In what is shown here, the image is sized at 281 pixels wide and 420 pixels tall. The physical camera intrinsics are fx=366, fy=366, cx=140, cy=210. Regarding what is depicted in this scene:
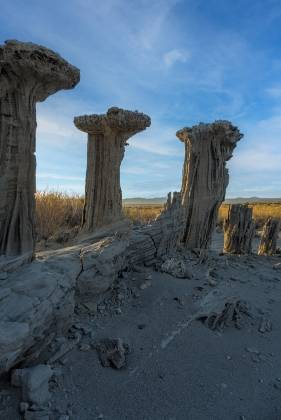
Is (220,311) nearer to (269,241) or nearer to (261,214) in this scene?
(269,241)

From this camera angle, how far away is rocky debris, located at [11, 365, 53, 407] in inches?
104

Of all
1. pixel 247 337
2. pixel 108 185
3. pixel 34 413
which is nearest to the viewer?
pixel 34 413

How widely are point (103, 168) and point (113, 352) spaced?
474 centimetres

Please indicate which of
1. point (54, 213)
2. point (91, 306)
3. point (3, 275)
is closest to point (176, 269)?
point (91, 306)

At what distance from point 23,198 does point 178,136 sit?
16.5 feet

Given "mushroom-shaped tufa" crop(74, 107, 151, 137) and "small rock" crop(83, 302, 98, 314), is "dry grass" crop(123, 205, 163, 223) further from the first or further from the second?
"small rock" crop(83, 302, 98, 314)

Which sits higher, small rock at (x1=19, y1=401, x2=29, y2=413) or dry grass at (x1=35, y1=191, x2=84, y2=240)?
dry grass at (x1=35, y1=191, x2=84, y2=240)

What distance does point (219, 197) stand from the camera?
801cm

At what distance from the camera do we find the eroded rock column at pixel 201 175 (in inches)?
304

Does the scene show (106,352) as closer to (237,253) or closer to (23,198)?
(23,198)

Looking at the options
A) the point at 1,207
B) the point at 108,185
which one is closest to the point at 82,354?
the point at 1,207

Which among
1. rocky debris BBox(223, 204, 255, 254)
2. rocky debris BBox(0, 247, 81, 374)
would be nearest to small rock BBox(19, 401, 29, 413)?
rocky debris BBox(0, 247, 81, 374)

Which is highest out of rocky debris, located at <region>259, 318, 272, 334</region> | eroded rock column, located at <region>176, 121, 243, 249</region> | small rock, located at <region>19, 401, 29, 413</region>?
eroded rock column, located at <region>176, 121, 243, 249</region>

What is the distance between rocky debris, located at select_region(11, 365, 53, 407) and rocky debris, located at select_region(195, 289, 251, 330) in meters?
1.96
